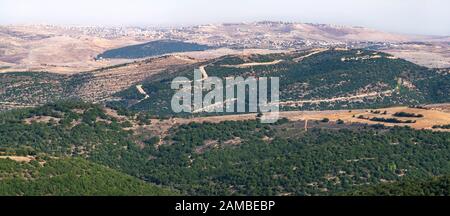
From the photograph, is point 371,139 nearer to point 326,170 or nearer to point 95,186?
point 326,170

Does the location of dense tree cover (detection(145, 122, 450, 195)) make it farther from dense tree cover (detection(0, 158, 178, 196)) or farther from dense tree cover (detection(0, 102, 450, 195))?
dense tree cover (detection(0, 158, 178, 196))

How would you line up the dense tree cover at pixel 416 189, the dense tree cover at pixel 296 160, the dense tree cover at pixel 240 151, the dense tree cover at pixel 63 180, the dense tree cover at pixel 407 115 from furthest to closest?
the dense tree cover at pixel 407 115 < the dense tree cover at pixel 240 151 < the dense tree cover at pixel 296 160 < the dense tree cover at pixel 63 180 < the dense tree cover at pixel 416 189

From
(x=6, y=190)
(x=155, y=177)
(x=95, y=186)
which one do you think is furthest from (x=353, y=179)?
(x=6, y=190)

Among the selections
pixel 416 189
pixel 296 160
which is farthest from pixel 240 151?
pixel 416 189

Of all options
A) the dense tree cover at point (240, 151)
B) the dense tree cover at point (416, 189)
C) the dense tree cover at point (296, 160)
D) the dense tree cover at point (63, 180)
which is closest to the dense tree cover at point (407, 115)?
the dense tree cover at point (240, 151)

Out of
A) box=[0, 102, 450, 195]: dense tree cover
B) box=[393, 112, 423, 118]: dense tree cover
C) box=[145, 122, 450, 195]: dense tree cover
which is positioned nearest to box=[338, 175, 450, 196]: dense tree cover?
box=[0, 102, 450, 195]: dense tree cover

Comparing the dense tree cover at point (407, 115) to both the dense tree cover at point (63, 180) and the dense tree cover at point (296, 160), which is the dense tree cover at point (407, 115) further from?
the dense tree cover at point (63, 180)

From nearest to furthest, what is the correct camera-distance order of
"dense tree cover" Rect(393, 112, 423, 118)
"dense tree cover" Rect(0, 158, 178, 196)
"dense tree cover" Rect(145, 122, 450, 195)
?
"dense tree cover" Rect(0, 158, 178, 196)
"dense tree cover" Rect(145, 122, 450, 195)
"dense tree cover" Rect(393, 112, 423, 118)

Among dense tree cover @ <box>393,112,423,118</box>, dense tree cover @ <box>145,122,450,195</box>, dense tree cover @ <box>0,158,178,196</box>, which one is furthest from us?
dense tree cover @ <box>393,112,423,118</box>

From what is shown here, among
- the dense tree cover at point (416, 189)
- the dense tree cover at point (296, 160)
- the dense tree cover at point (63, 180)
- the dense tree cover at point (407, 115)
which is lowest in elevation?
the dense tree cover at point (296, 160)
